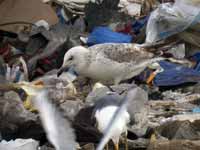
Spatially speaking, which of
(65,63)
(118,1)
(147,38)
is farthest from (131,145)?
(118,1)

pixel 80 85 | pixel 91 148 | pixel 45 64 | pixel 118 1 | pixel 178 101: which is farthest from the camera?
pixel 118 1

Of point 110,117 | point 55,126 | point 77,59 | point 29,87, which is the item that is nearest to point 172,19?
point 77,59

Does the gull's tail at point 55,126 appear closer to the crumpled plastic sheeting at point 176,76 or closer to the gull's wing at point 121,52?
the gull's wing at point 121,52

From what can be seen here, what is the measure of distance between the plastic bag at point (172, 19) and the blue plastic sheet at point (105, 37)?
26 cm

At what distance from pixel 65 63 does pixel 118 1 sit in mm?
2522

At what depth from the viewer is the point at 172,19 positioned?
6840mm

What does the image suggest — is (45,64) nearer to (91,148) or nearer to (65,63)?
(65,63)

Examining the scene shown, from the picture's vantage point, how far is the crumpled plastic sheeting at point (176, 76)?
5805mm

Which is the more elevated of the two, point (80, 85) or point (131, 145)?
point (131, 145)

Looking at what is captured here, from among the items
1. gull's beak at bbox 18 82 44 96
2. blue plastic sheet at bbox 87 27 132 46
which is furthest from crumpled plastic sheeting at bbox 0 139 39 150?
blue plastic sheet at bbox 87 27 132 46

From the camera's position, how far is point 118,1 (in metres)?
7.82

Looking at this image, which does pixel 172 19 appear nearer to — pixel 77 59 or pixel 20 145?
pixel 77 59

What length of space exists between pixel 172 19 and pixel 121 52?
4.55 feet

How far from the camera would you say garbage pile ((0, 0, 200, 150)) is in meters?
3.82
